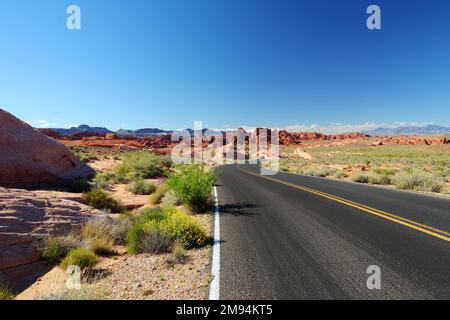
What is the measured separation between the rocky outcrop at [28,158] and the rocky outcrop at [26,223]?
20.4ft

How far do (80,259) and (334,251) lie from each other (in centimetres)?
475

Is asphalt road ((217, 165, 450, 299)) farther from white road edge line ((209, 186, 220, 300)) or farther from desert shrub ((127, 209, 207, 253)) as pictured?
desert shrub ((127, 209, 207, 253))

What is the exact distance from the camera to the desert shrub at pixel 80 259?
5.39 metres

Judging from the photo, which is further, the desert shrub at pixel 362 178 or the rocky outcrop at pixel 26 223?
the desert shrub at pixel 362 178

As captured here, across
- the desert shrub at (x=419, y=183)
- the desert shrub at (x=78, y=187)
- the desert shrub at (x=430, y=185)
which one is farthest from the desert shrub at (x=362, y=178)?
the desert shrub at (x=78, y=187)

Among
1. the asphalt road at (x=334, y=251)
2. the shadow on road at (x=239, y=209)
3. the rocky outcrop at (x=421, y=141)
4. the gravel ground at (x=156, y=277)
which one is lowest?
the gravel ground at (x=156, y=277)

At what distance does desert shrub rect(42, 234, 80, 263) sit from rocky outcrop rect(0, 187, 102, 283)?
8.4 inches

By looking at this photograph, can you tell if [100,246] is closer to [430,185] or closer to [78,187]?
[78,187]

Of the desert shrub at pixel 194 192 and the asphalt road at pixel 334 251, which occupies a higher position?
the desert shrub at pixel 194 192

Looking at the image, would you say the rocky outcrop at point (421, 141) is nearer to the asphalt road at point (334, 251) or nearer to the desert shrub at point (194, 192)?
the asphalt road at point (334, 251)

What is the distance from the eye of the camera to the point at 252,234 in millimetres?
6926

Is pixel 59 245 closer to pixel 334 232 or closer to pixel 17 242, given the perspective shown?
pixel 17 242

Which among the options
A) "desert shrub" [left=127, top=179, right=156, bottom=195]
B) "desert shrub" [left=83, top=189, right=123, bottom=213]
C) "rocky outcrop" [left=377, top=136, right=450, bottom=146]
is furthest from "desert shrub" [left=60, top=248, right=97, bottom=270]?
"rocky outcrop" [left=377, top=136, right=450, bottom=146]
